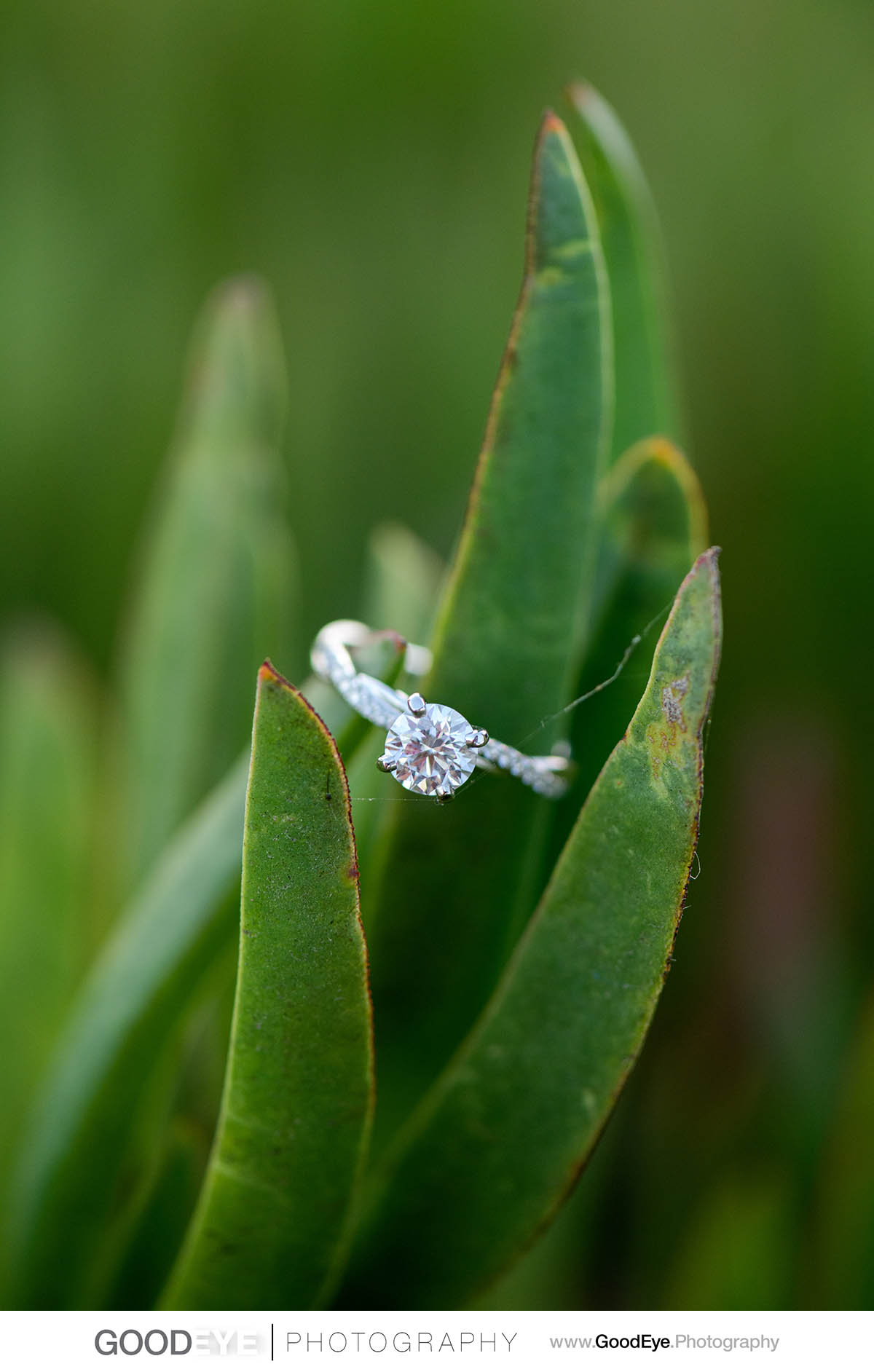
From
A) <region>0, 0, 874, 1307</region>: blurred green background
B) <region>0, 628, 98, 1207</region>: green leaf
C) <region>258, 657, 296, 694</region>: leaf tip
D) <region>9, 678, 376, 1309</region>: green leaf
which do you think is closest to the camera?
<region>258, 657, 296, 694</region>: leaf tip

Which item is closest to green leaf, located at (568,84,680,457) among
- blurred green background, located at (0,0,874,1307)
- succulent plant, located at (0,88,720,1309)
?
succulent plant, located at (0,88,720,1309)

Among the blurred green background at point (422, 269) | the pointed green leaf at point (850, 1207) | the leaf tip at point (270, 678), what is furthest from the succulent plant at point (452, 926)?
the blurred green background at point (422, 269)

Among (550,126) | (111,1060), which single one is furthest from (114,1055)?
(550,126)

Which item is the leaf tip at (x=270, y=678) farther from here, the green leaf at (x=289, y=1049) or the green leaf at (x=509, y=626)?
the green leaf at (x=509, y=626)

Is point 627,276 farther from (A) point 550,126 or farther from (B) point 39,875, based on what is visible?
(B) point 39,875

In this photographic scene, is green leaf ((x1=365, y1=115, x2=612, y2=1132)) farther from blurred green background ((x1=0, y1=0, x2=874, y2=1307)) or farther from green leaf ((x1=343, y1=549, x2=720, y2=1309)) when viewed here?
blurred green background ((x1=0, y1=0, x2=874, y2=1307))

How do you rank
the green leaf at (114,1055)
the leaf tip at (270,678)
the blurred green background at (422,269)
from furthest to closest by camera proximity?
the blurred green background at (422,269), the green leaf at (114,1055), the leaf tip at (270,678)

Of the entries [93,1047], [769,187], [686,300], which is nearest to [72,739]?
[93,1047]
